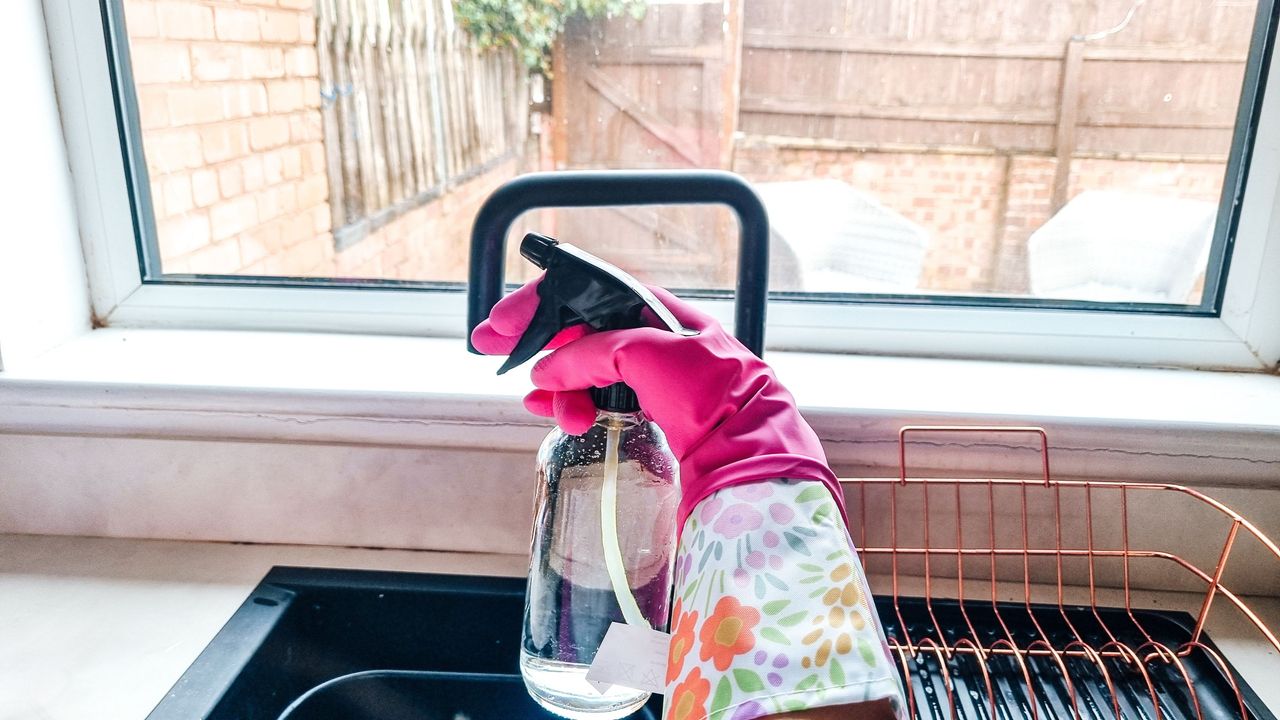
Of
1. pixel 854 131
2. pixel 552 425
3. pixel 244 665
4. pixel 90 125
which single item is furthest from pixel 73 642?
pixel 854 131

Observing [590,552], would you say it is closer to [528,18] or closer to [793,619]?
[793,619]

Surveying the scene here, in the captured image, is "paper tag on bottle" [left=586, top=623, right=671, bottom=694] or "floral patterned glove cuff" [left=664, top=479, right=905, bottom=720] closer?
"floral patterned glove cuff" [left=664, top=479, right=905, bottom=720]

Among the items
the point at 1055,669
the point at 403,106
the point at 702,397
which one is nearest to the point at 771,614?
the point at 702,397

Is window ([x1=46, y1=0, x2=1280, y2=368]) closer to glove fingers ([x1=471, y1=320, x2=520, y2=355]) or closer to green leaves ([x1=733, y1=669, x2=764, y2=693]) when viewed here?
glove fingers ([x1=471, y1=320, x2=520, y2=355])

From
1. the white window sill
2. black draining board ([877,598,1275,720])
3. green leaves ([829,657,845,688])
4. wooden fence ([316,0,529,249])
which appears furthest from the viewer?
wooden fence ([316,0,529,249])

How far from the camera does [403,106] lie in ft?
3.25

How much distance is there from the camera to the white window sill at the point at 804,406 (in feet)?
2.28

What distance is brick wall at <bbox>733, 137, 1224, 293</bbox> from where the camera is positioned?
0.88 meters

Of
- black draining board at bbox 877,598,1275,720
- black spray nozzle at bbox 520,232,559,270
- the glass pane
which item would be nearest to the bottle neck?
black spray nozzle at bbox 520,232,559,270

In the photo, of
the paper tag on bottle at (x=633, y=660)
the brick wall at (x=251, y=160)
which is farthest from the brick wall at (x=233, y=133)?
the paper tag on bottle at (x=633, y=660)

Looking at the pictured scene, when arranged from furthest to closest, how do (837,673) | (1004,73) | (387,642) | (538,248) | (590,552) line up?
(1004,73), (387,642), (590,552), (538,248), (837,673)

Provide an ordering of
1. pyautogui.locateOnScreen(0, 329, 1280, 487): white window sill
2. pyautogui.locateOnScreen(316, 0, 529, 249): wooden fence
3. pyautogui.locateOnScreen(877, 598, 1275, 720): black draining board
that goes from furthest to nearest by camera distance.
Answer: pyautogui.locateOnScreen(316, 0, 529, 249): wooden fence, pyautogui.locateOnScreen(0, 329, 1280, 487): white window sill, pyautogui.locateOnScreen(877, 598, 1275, 720): black draining board

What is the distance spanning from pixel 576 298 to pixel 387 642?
0.41 m

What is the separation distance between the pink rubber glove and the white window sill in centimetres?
23
